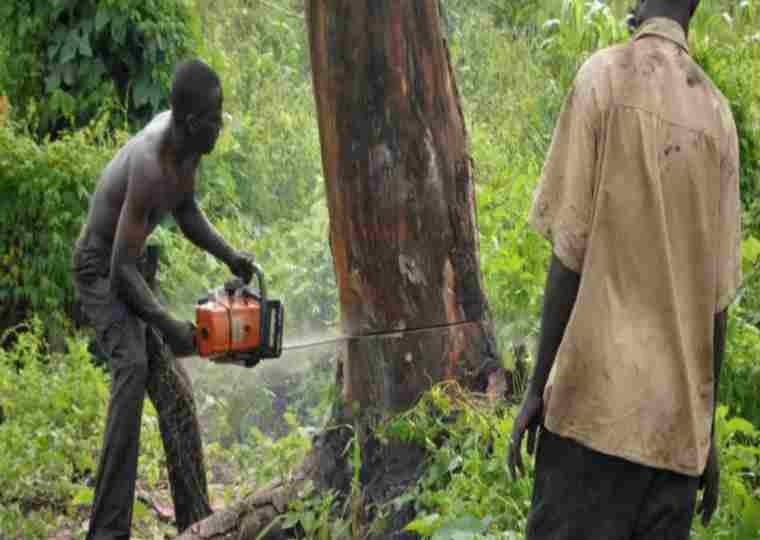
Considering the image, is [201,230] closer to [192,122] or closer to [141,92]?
[192,122]

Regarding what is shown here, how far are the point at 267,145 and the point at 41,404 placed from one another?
411cm

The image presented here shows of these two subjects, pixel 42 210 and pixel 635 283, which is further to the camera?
pixel 42 210

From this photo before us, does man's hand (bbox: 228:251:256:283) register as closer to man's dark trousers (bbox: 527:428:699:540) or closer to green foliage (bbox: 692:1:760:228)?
man's dark trousers (bbox: 527:428:699:540)

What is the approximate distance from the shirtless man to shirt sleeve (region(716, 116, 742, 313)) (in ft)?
9.28

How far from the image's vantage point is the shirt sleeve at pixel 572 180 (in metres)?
3.13

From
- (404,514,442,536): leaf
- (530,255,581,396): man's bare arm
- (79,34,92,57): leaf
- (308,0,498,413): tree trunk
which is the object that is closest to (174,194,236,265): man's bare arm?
(308,0,498,413): tree trunk

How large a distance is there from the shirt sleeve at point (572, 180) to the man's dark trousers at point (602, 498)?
1.56 feet

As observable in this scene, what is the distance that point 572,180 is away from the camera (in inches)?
125

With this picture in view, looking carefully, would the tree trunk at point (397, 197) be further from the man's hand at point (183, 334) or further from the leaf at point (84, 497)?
the leaf at point (84, 497)

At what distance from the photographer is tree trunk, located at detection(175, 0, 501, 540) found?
545cm

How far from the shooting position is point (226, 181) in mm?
10219

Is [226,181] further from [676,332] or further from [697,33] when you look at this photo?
[676,332]

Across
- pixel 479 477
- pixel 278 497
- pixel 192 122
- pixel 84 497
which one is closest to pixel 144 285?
pixel 192 122

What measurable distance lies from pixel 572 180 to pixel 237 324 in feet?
9.10
